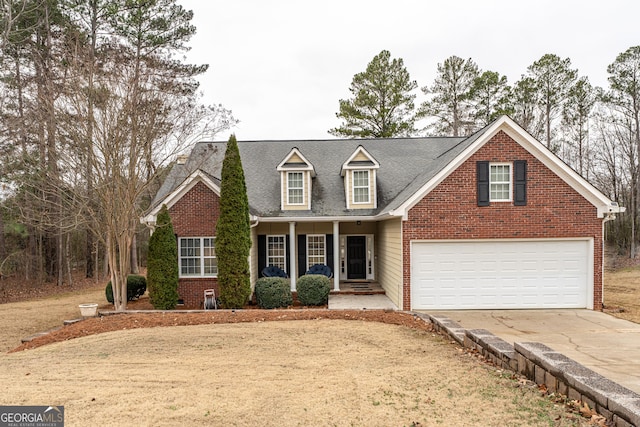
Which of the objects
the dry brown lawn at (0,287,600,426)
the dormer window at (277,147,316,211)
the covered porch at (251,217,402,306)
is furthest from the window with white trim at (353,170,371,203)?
the dry brown lawn at (0,287,600,426)

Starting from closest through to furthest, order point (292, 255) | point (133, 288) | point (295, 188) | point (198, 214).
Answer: point (198, 214)
point (133, 288)
point (292, 255)
point (295, 188)

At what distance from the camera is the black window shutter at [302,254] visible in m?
16.1

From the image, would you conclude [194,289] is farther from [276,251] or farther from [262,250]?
[276,251]

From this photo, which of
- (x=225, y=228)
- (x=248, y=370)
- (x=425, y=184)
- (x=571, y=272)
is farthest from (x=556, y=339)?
(x=225, y=228)

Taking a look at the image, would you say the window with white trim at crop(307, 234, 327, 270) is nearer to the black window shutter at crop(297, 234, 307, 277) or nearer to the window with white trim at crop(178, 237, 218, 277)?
the black window shutter at crop(297, 234, 307, 277)

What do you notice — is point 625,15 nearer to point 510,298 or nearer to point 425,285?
point 510,298

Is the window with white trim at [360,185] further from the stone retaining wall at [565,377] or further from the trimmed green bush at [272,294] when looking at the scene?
the stone retaining wall at [565,377]

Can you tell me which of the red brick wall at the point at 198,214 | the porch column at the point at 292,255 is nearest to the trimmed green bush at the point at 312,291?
the porch column at the point at 292,255

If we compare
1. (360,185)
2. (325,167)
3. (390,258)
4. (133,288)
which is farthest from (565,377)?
(133,288)

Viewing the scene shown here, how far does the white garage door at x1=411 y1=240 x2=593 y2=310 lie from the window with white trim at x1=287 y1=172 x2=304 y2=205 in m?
5.53

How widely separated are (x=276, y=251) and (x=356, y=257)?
3.67 meters

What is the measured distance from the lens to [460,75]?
30.1m

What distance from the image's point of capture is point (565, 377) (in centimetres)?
480

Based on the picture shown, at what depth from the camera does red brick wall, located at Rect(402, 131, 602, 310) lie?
1183 cm
